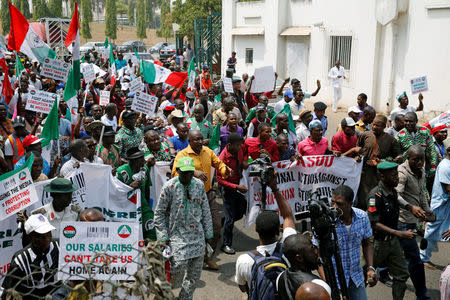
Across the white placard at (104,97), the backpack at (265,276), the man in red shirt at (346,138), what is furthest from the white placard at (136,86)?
the backpack at (265,276)

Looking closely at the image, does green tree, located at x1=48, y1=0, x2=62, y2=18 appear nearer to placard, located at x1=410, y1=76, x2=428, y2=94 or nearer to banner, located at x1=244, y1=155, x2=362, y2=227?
placard, located at x1=410, y1=76, x2=428, y2=94

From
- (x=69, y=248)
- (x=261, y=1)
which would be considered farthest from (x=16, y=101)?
(x=261, y=1)

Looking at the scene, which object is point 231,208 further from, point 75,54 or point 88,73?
point 88,73

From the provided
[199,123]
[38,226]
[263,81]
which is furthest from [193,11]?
Result: [38,226]

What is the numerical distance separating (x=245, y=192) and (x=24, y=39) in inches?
232

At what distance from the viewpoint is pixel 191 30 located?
3403cm

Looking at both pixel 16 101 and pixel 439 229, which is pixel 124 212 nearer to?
pixel 439 229

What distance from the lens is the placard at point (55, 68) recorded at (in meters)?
9.39

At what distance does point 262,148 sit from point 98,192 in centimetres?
247

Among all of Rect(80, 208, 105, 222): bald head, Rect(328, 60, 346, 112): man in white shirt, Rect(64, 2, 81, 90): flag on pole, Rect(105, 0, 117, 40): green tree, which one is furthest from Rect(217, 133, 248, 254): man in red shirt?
Rect(105, 0, 117, 40): green tree

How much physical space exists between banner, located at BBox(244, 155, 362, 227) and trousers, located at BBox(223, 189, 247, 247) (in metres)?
0.12

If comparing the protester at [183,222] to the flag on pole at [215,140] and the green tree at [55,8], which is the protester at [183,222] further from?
the green tree at [55,8]

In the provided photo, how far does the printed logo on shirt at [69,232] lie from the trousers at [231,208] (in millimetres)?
3213

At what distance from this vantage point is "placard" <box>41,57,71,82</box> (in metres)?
Answer: 9.39
